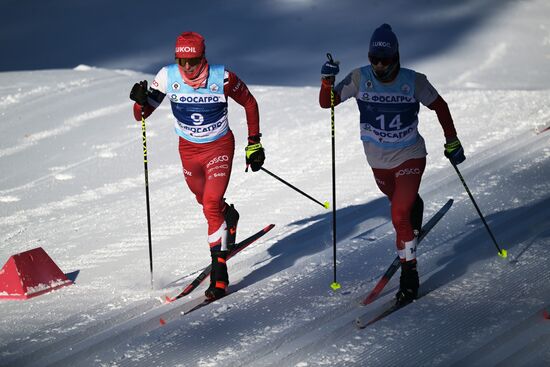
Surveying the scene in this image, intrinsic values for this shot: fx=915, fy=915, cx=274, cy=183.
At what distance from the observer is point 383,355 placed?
20.4 feet

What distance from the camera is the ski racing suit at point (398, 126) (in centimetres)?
702

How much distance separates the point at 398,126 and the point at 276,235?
239 centimetres

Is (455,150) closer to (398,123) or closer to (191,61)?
(398,123)

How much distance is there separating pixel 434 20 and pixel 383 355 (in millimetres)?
15511

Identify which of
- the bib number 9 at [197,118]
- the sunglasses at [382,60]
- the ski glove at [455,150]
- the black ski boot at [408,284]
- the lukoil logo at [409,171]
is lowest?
the black ski boot at [408,284]

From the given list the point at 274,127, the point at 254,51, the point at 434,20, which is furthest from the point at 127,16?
the point at 274,127

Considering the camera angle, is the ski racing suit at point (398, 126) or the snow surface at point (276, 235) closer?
the snow surface at point (276, 235)

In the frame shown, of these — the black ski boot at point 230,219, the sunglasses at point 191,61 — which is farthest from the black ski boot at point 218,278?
the sunglasses at point 191,61

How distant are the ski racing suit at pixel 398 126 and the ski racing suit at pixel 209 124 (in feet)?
2.60

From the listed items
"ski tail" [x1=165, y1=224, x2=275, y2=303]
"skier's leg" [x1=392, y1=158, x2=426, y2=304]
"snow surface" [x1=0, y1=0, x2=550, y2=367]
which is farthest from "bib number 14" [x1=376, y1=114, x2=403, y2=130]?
"ski tail" [x1=165, y1=224, x2=275, y2=303]

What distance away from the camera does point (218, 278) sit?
7465mm

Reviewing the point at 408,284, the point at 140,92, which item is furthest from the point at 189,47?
the point at 408,284

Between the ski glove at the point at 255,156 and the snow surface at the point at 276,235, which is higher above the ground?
the ski glove at the point at 255,156

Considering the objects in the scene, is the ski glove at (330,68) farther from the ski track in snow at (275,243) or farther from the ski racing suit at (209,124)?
the ski track in snow at (275,243)
